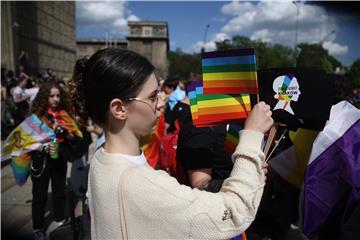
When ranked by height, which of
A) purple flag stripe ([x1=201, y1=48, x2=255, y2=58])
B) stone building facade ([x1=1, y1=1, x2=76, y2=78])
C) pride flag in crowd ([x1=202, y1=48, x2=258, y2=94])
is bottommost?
pride flag in crowd ([x1=202, y1=48, x2=258, y2=94])

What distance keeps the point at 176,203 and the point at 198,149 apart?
91 centimetres

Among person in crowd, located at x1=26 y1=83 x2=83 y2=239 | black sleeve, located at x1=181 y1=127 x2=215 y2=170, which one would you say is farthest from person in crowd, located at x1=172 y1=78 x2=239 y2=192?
person in crowd, located at x1=26 y1=83 x2=83 y2=239

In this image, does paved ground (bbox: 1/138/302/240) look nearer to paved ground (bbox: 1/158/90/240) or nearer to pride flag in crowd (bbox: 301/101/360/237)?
paved ground (bbox: 1/158/90/240)

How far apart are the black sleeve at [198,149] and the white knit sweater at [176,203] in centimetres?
81

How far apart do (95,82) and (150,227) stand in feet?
2.01

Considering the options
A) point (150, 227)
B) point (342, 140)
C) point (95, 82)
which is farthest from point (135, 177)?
point (342, 140)

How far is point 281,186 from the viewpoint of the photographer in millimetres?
2359

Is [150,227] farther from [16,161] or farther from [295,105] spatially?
[16,161]

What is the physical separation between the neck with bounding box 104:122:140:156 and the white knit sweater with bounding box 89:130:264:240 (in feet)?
0.31

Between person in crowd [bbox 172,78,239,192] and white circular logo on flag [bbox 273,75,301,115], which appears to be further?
person in crowd [bbox 172,78,239,192]

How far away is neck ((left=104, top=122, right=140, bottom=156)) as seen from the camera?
51.9 inches

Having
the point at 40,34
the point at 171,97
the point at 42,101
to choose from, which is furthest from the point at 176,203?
the point at 40,34

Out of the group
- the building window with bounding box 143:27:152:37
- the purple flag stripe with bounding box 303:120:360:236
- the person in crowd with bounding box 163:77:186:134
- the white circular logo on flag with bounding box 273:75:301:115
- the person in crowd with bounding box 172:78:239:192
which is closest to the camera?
the white circular logo on flag with bounding box 273:75:301:115

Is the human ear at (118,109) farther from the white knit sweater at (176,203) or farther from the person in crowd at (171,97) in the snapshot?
the person in crowd at (171,97)
